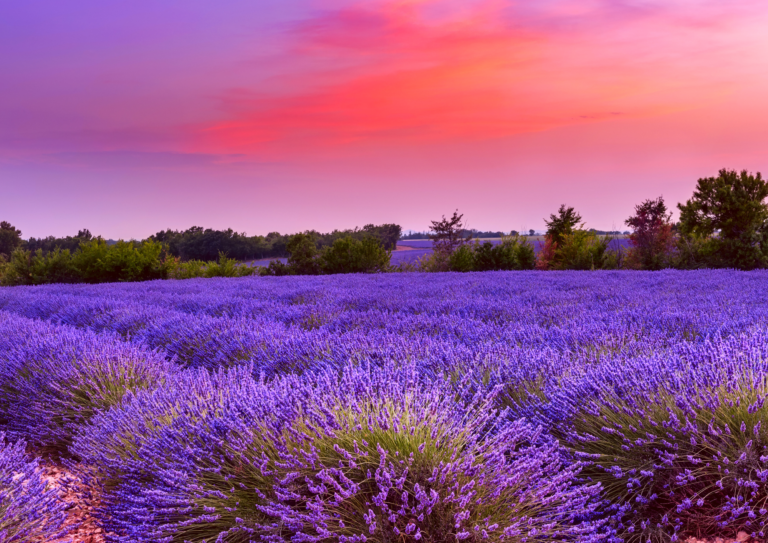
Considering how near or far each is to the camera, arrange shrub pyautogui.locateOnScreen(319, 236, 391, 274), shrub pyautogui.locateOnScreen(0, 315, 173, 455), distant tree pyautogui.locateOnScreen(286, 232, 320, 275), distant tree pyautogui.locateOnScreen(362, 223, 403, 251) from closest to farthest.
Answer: shrub pyautogui.locateOnScreen(0, 315, 173, 455) → shrub pyautogui.locateOnScreen(319, 236, 391, 274) → distant tree pyautogui.locateOnScreen(286, 232, 320, 275) → distant tree pyautogui.locateOnScreen(362, 223, 403, 251)

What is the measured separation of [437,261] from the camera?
18.1 m

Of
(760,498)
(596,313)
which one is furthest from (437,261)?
(760,498)

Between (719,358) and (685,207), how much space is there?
2028 cm

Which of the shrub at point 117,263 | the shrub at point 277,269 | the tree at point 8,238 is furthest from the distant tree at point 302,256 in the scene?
the tree at point 8,238

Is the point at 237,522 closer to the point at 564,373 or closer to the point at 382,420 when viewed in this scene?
the point at 382,420

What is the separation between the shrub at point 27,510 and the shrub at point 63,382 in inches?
31.6

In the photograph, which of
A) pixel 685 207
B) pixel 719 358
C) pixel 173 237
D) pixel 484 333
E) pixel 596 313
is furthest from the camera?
pixel 173 237

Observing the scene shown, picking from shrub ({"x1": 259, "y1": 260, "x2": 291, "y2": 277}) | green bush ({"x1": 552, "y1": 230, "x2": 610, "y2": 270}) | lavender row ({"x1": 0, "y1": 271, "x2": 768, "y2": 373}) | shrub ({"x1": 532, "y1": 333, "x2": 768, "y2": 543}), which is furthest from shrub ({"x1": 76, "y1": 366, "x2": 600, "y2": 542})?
green bush ({"x1": 552, "y1": 230, "x2": 610, "y2": 270})

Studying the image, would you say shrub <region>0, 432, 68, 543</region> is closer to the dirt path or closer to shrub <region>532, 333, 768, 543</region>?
the dirt path

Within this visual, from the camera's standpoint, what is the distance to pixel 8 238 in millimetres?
51500

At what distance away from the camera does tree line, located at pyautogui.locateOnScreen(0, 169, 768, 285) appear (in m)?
14.5

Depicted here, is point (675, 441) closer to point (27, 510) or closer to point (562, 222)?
point (27, 510)

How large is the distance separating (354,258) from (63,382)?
11.9 metres

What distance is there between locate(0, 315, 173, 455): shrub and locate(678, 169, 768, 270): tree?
1838cm
